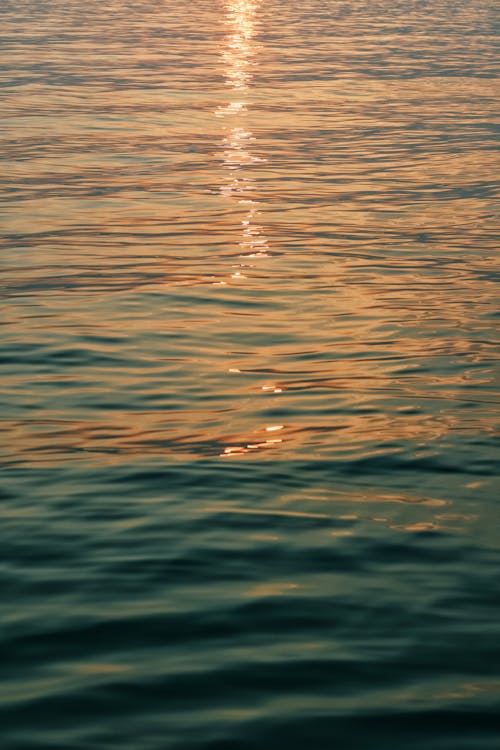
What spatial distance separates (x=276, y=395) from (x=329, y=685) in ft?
13.5

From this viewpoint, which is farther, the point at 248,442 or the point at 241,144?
the point at 241,144

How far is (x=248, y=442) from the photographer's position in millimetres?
8695

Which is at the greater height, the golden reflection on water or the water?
the water

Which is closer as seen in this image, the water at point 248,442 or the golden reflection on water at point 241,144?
the water at point 248,442

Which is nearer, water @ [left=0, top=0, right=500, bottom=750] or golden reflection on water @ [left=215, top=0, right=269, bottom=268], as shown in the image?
water @ [left=0, top=0, right=500, bottom=750]

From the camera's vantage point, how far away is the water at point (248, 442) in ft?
18.6

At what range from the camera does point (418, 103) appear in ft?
82.9

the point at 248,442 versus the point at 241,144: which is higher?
the point at 248,442

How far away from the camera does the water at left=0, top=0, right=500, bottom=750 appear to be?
5.66 meters

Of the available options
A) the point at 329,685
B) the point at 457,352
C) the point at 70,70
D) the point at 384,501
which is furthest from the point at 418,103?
the point at 329,685

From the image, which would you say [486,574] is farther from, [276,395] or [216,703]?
[276,395]

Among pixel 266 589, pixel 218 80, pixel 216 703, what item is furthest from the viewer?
pixel 218 80

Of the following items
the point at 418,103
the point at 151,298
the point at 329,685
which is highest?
the point at 329,685

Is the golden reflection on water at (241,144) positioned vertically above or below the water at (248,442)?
below
